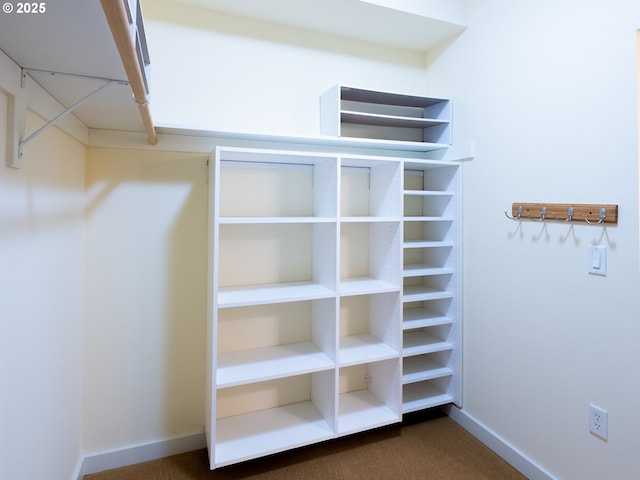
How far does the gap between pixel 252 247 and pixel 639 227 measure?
178 centimetres

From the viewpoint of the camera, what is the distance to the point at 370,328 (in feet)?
7.89

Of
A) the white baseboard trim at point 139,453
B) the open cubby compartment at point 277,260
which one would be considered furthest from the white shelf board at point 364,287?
the white baseboard trim at point 139,453

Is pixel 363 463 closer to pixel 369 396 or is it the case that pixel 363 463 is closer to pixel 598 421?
pixel 369 396

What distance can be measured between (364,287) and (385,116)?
1.02m

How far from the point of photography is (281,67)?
2184mm

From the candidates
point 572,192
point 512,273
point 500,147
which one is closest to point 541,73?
point 500,147

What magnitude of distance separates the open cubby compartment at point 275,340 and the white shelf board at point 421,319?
0.50 meters

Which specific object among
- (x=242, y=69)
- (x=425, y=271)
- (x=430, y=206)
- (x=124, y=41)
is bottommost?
(x=425, y=271)

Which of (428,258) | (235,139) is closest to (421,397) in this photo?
(428,258)

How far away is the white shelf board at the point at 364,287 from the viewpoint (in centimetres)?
200

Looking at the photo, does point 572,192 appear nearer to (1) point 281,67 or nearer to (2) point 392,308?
(2) point 392,308

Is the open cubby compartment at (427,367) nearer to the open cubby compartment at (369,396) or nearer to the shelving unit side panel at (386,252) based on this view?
the open cubby compartment at (369,396)

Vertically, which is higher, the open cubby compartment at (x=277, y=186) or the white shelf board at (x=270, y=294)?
the open cubby compartment at (x=277, y=186)

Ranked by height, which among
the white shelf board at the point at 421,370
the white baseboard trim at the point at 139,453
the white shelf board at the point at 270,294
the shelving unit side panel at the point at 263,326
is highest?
the white shelf board at the point at 270,294
